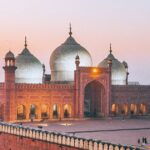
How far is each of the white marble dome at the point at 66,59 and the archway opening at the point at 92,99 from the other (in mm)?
1476

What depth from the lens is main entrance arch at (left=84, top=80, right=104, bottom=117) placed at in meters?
32.4

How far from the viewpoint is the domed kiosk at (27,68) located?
106ft

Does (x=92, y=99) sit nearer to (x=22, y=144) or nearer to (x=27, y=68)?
(x=27, y=68)

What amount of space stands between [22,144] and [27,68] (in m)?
12.0

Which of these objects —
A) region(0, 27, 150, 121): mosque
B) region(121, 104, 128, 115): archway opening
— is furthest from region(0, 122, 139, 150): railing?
region(121, 104, 128, 115): archway opening

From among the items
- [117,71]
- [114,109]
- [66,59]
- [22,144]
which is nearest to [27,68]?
[66,59]

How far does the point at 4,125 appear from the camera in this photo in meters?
22.4

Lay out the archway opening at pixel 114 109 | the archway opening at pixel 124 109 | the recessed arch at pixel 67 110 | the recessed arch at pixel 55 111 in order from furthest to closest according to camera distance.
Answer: the archway opening at pixel 124 109
the archway opening at pixel 114 109
the recessed arch at pixel 67 110
the recessed arch at pixel 55 111

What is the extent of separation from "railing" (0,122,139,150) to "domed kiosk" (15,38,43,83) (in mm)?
9724

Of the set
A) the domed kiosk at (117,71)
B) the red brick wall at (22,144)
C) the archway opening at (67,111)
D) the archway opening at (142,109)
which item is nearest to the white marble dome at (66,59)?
the domed kiosk at (117,71)

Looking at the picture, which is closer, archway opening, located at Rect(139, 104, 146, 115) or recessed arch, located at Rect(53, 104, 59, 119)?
recessed arch, located at Rect(53, 104, 59, 119)

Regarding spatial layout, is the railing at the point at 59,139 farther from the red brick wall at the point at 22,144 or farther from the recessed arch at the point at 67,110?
the recessed arch at the point at 67,110

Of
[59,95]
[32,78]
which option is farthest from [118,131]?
[32,78]

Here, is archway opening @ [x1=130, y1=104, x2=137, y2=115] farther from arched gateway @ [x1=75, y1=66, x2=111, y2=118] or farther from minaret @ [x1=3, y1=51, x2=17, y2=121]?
minaret @ [x1=3, y1=51, x2=17, y2=121]
